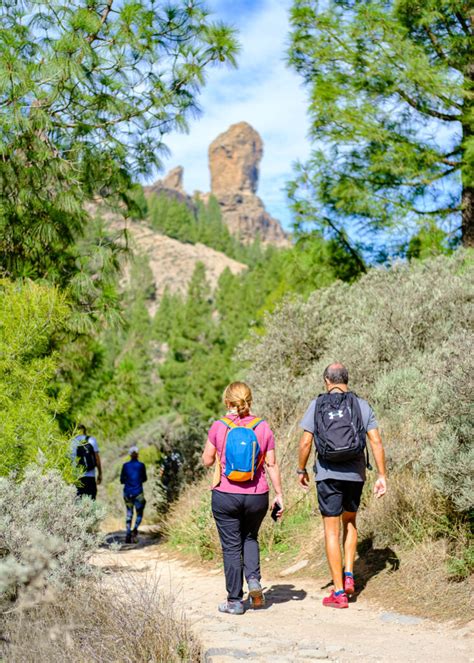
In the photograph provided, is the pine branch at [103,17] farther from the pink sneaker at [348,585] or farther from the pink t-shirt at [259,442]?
the pink sneaker at [348,585]

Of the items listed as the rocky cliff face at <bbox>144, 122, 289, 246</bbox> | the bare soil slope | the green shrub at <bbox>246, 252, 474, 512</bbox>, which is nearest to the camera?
the green shrub at <bbox>246, 252, 474, 512</bbox>

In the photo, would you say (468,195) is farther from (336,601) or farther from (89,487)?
(336,601)

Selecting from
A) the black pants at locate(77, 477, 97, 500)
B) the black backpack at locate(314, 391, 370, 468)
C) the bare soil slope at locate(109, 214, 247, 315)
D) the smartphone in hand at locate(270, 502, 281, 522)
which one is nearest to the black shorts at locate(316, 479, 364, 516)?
the black backpack at locate(314, 391, 370, 468)

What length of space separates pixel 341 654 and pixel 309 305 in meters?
8.09

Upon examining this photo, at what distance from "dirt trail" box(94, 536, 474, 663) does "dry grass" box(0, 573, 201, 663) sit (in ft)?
0.49

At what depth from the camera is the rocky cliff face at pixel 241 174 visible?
190750 millimetres

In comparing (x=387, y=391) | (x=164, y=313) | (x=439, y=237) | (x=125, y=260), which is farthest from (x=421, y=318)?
(x=164, y=313)

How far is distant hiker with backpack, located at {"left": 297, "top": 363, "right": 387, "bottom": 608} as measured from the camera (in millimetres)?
4969

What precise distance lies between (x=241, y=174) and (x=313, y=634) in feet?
641

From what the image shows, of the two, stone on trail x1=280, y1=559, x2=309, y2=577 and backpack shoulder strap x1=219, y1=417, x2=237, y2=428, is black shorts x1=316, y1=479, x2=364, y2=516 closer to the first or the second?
backpack shoulder strap x1=219, y1=417, x2=237, y2=428

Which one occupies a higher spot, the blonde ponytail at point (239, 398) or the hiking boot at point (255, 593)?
the blonde ponytail at point (239, 398)

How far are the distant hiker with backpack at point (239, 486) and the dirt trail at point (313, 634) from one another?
25cm

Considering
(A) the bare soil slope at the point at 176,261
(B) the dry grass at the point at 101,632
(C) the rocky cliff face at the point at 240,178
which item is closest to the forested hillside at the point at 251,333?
(B) the dry grass at the point at 101,632

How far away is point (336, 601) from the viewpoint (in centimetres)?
510
